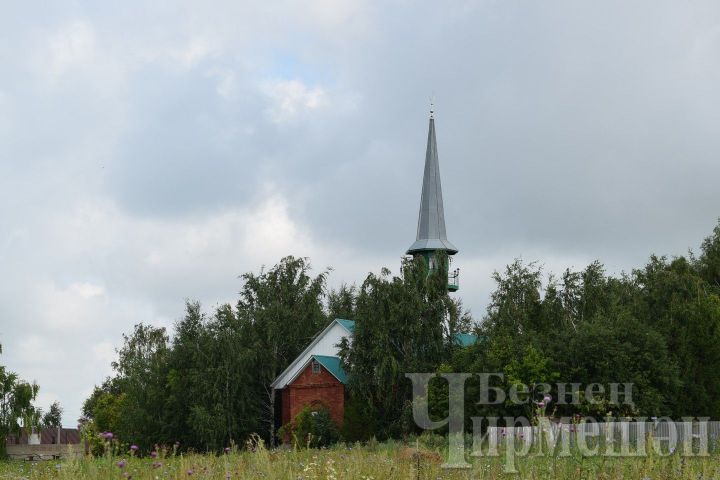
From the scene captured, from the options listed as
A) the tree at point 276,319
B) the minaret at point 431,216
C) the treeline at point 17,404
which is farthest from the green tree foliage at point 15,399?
the minaret at point 431,216

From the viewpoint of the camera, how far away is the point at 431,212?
63.2m

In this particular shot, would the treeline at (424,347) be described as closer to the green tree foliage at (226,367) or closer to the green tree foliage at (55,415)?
the green tree foliage at (226,367)

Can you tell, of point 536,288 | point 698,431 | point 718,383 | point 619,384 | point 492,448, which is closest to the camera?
point 492,448

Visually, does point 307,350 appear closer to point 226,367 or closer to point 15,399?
point 226,367

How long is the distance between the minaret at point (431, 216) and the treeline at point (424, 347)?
305 inches

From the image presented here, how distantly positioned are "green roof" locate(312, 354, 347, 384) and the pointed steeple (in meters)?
13.5

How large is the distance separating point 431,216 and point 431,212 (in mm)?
416

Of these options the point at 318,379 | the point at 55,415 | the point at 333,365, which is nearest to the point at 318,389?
the point at 318,379

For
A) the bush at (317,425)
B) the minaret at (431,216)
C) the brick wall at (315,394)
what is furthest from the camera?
the minaret at (431,216)

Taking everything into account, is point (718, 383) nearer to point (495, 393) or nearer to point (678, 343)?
point (678, 343)

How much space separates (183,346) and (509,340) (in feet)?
82.4

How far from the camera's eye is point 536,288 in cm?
5047

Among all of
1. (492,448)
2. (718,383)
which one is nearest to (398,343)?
(718,383)

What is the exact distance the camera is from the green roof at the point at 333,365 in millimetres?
48500
